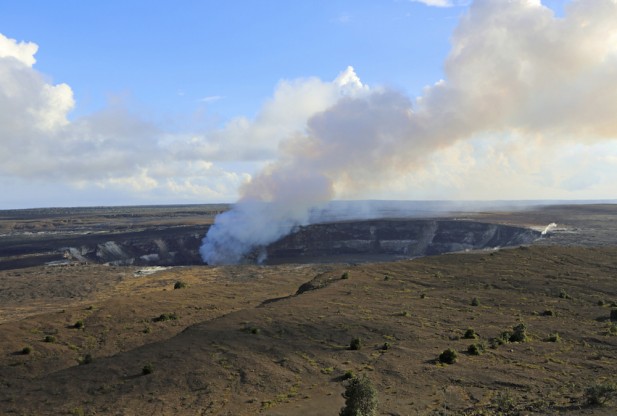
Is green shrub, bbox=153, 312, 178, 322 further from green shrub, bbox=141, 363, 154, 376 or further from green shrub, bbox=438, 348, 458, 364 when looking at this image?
green shrub, bbox=438, 348, 458, 364

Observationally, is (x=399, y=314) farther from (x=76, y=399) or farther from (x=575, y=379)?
(x=76, y=399)

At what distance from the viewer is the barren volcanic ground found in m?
26.5

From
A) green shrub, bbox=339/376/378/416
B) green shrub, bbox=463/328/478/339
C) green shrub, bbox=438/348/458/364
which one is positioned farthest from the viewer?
green shrub, bbox=463/328/478/339

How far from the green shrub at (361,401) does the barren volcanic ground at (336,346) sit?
255cm

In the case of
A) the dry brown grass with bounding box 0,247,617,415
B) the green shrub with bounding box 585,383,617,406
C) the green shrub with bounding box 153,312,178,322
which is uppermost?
the green shrub with bounding box 585,383,617,406

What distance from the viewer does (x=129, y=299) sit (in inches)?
2343

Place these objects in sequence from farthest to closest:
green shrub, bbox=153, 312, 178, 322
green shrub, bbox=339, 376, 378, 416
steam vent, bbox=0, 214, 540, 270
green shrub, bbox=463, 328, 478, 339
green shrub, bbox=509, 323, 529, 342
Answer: steam vent, bbox=0, 214, 540, 270 < green shrub, bbox=153, 312, 178, 322 < green shrub, bbox=463, 328, 478, 339 < green shrub, bbox=509, 323, 529, 342 < green shrub, bbox=339, 376, 378, 416

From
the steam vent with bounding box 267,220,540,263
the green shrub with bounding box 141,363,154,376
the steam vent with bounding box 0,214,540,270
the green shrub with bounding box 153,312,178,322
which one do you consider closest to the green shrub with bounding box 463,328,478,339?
the green shrub with bounding box 141,363,154,376

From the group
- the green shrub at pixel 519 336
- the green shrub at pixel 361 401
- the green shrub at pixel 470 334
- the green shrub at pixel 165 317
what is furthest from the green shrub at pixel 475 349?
the green shrub at pixel 165 317

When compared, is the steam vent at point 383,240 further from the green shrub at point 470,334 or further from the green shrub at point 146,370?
the green shrub at point 146,370

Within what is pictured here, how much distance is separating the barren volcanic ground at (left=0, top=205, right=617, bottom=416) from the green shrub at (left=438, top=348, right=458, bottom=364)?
1.54 ft

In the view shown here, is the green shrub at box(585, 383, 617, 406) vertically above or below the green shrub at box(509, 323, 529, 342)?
above

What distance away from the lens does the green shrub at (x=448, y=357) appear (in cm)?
3173

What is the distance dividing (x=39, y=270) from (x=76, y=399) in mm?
85522
